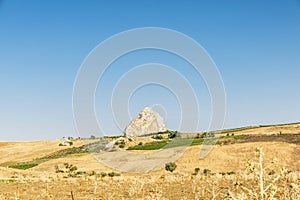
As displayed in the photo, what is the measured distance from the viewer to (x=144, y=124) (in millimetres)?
78875

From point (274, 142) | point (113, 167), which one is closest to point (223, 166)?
point (274, 142)

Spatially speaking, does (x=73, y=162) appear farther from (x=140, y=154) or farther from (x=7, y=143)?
(x=7, y=143)

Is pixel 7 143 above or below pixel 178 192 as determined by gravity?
above

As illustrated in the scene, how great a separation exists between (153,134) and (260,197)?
74.7m

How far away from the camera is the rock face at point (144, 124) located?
254ft

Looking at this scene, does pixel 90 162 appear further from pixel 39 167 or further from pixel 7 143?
pixel 7 143

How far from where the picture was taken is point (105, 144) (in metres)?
64.1

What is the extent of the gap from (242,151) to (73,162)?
21.2 meters

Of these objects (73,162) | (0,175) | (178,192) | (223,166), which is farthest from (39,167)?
(178,192)

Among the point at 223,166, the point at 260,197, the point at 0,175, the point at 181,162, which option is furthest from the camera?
the point at 181,162

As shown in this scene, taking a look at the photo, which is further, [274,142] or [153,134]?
[153,134]

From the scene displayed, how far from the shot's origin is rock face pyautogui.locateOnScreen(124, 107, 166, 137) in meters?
77.4

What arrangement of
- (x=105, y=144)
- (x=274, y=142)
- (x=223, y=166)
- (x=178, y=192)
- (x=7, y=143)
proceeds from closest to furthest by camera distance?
1. (x=178, y=192)
2. (x=223, y=166)
3. (x=274, y=142)
4. (x=105, y=144)
5. (x=7, y=143)

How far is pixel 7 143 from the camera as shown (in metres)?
97.5
